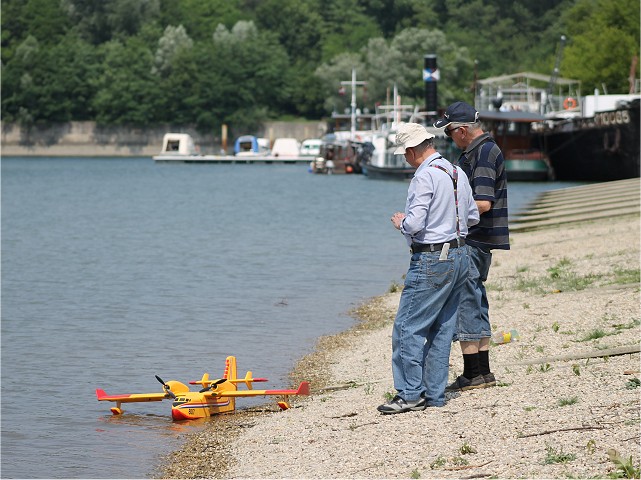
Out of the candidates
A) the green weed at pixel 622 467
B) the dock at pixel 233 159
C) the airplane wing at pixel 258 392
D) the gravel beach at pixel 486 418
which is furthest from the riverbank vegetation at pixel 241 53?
the green weed at pixel 622 467

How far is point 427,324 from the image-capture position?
1018 centimetres

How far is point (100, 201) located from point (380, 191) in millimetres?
13696

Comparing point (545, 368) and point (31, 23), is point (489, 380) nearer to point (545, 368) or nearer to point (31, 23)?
point (545, 368)

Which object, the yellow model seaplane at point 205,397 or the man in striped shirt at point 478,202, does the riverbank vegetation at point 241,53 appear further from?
the man in striped shirt at point 478,202

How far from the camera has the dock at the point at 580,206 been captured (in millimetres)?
33094

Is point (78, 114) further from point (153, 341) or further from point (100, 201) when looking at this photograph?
point (153, 341)

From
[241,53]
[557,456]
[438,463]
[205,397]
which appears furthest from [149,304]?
[241,53]

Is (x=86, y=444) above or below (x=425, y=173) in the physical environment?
below

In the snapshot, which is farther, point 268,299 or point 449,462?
point 268,299

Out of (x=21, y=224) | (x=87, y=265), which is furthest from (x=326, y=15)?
(x=87, y=265)

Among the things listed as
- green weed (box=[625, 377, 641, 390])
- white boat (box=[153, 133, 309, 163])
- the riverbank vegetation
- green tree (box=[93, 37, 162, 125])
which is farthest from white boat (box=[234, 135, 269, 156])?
green weed (box=[625, 377, 641, 390])

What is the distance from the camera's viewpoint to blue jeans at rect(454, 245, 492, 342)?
1050 cm

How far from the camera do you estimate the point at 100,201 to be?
62.4 metres

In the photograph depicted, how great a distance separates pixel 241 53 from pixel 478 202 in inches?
5640
